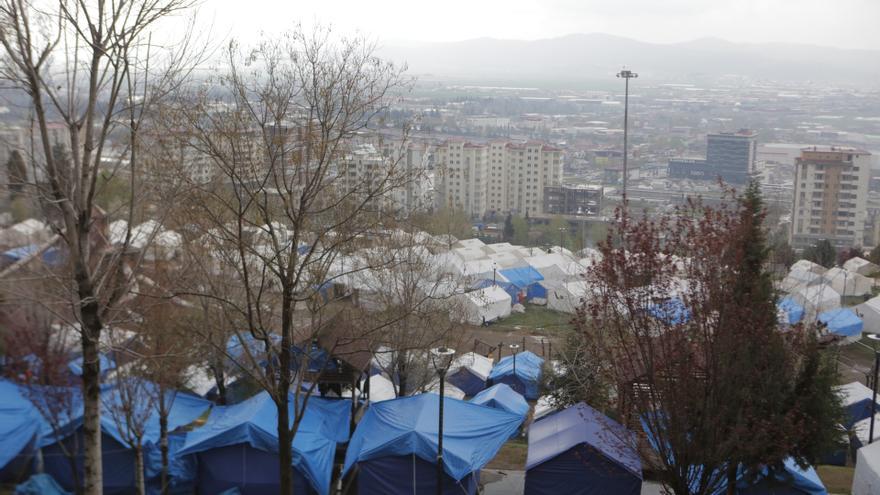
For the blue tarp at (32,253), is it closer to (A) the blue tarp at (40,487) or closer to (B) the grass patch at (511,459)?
(A) the blue tarp at (40,487)

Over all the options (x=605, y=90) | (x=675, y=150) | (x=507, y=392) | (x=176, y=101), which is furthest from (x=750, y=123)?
(x=176, y=101)

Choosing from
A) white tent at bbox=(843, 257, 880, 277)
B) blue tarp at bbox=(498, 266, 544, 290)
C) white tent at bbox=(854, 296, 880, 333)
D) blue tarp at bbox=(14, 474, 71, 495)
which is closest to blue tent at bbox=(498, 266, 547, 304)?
blue tarp at bbox=(498, 266, 544, 290)

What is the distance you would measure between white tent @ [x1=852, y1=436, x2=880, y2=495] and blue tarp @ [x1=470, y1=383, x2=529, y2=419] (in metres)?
3.42

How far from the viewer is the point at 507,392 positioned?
31.5 feet

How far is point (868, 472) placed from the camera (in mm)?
7004

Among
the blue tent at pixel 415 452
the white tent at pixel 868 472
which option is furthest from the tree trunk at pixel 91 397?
the white tent at pixel 868 472

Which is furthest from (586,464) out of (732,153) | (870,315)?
(732,153)

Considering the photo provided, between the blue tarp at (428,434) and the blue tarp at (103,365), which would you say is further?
the blue tarp at (103,365)

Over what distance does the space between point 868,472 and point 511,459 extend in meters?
3.28

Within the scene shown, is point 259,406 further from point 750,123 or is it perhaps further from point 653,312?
point 750,123

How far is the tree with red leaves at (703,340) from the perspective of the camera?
15.9 ft

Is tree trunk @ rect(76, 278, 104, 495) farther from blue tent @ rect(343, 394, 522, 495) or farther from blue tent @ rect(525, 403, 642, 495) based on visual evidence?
blue tent @ rect(525, 403, 642, 495)

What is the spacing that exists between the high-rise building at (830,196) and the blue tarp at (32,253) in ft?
129

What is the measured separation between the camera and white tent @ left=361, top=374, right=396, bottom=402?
10.2 meters
